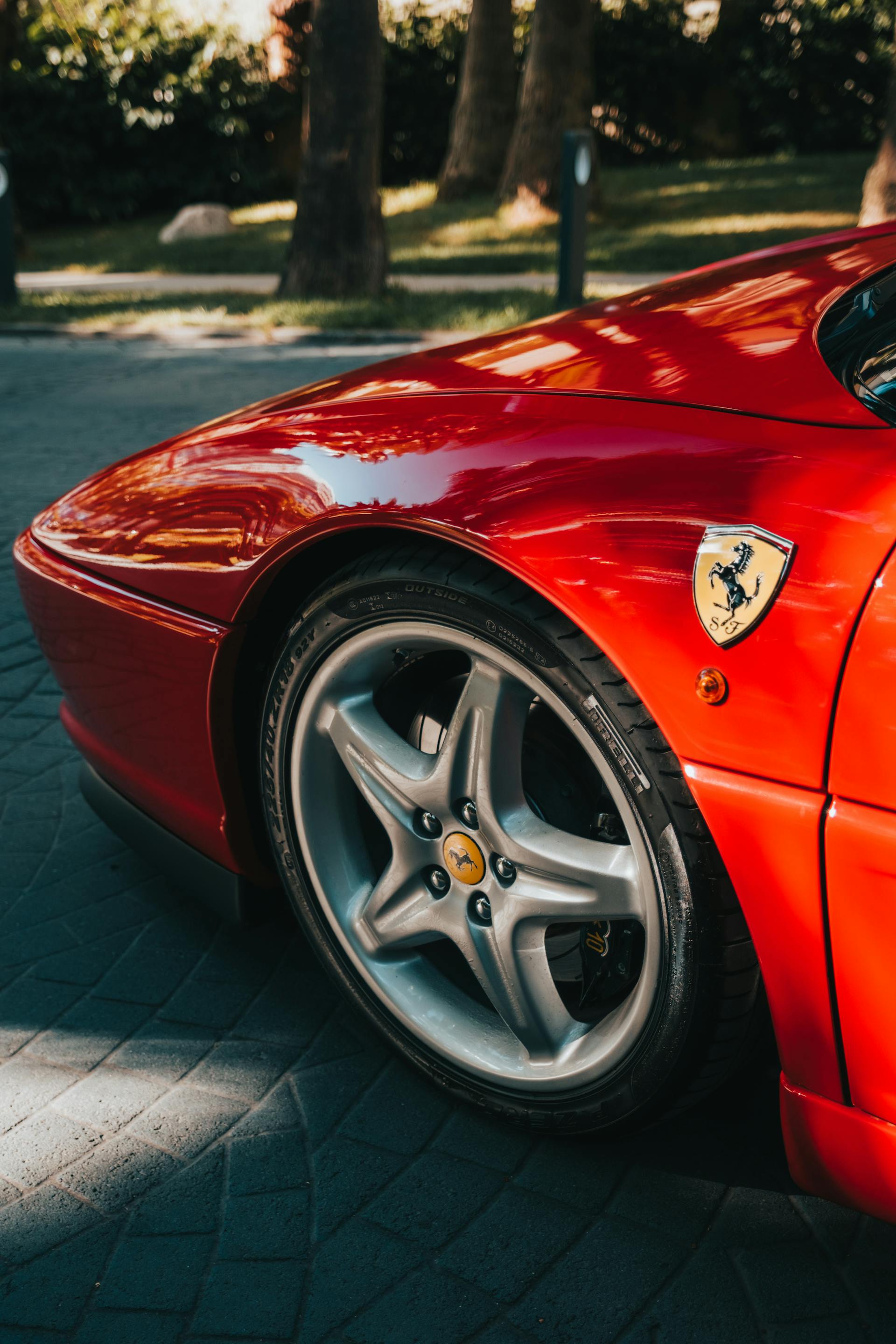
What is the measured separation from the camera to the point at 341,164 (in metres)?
10.0

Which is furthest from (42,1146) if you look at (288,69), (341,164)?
(288,69)

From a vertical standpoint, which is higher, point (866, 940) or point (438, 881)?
point (866, 940)

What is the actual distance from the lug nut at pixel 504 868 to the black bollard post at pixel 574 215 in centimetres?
829

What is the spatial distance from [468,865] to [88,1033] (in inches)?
33.0

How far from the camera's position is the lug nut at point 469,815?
5.85 ft

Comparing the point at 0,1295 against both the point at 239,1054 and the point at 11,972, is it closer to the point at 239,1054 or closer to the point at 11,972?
the point at 239,1054

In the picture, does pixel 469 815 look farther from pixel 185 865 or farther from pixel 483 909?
pixel 185 865

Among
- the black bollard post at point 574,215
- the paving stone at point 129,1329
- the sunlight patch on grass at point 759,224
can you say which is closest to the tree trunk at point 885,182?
the sunlight patch on grass at point 759,224

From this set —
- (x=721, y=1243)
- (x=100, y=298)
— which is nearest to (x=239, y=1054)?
(x=721, y=1243)

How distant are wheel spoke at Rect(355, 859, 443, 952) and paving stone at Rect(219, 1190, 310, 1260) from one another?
394 mm

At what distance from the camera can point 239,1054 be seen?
2.09 m

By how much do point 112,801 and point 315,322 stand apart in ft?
25.7

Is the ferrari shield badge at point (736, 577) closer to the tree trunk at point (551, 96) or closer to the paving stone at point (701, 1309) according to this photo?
the paving stone at point (701, 1309)

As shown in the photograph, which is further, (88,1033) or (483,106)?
(483,106)
